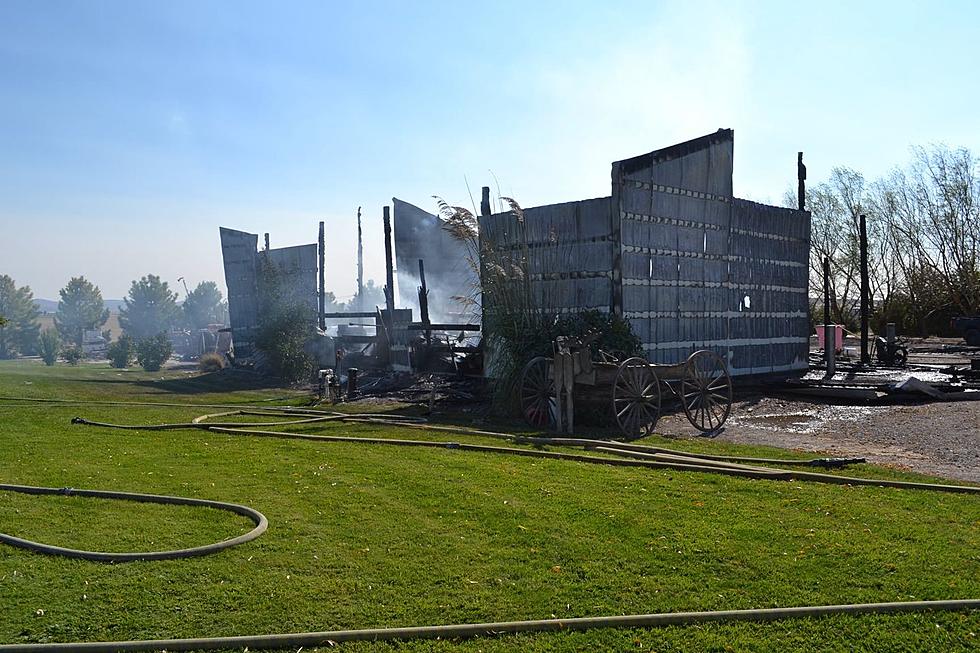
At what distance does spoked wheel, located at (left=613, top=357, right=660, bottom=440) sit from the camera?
10493mm

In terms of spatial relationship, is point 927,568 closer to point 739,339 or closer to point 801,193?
point 739,339

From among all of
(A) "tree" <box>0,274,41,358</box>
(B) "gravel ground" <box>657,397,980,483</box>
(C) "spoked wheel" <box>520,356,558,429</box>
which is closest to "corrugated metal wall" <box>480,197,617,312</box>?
(C) "spoked wheel" <box>520,356,558,429</box>

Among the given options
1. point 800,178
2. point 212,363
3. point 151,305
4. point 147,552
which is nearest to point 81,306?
point 151,305

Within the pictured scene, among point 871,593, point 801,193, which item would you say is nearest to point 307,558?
point 871,593

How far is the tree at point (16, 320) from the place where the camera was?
4591 cm

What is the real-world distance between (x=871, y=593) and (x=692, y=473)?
3.36 m

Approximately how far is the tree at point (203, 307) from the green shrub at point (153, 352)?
47.7 metres

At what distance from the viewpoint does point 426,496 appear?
21.0 ft

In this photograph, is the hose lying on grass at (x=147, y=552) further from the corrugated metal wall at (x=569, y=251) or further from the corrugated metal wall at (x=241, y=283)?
the corrugated metal wall at (x=241, y=283)

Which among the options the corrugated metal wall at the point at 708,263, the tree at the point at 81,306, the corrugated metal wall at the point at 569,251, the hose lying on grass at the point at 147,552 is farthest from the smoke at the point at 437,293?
the tree at the point at 81,306

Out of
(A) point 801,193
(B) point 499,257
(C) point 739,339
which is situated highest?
(A) point 801,193

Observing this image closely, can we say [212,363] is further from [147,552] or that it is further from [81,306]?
[81,306]

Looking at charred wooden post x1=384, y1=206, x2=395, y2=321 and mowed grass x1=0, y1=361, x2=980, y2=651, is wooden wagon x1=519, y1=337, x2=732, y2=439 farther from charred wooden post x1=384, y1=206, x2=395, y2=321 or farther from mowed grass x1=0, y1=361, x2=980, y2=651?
charred wooden post x1=384, y1=206, x2=395, y2=321

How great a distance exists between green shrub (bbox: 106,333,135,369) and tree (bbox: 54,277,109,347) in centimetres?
4052
